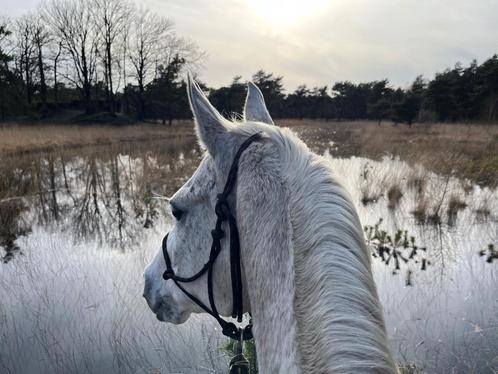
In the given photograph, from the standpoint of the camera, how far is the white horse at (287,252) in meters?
0.98

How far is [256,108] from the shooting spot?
2.03m

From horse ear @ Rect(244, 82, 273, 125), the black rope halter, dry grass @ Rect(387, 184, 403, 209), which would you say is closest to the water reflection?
horse ear @ Rect(244, 82, 273, 125)

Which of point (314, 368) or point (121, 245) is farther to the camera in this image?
point (121, 245)

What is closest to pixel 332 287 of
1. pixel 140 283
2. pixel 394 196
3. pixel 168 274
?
pixel 168 274

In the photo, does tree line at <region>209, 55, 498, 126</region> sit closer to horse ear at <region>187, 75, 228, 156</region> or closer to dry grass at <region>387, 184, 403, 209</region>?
dry grass at <region>387, 184, 403, 209</region>

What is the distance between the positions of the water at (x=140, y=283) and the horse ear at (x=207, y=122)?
19.3 inches

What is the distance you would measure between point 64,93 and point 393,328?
5955 cm

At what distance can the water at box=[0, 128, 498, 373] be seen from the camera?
4473 millimetres

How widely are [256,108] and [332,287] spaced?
4.11 feet

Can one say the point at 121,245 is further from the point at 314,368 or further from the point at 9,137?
the point at 9,137

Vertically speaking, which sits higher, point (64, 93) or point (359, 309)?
point (64, 93)

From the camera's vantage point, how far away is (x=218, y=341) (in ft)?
15.5

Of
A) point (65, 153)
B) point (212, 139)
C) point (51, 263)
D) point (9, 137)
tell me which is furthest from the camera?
point (9, 137)

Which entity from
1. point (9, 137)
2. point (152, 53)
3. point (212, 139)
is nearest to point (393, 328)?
point (212, 139)
